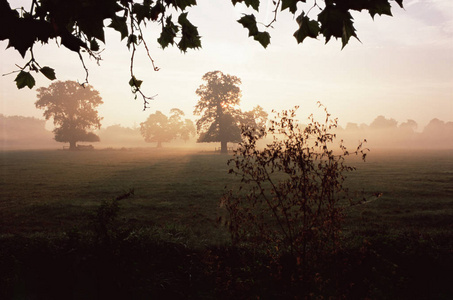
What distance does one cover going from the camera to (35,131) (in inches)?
6732

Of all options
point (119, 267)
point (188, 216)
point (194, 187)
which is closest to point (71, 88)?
point (194, 187)

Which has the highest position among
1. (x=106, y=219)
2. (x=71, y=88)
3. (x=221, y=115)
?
(x=71, y=88)

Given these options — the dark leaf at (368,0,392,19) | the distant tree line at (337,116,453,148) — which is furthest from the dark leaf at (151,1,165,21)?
the distant tree line at (337,116,453,148)

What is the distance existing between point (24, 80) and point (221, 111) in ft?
149

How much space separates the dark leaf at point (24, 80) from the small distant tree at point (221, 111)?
4407 cm

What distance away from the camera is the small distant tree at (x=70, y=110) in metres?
54.1

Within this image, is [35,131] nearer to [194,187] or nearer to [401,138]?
[194,187]

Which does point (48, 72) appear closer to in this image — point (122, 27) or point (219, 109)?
point (122, 27)

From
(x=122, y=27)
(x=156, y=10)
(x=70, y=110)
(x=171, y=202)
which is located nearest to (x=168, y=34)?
(x=156, y=10)

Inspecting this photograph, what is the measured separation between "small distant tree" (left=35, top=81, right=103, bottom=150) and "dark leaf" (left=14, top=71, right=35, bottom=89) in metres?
57.7

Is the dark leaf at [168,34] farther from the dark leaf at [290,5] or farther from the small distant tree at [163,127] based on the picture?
the small distant tree at [163,127]

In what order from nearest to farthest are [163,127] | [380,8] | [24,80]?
[380,8], [24,80], [163,127]

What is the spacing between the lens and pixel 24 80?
3016 mm

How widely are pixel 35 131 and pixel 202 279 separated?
205 meters
